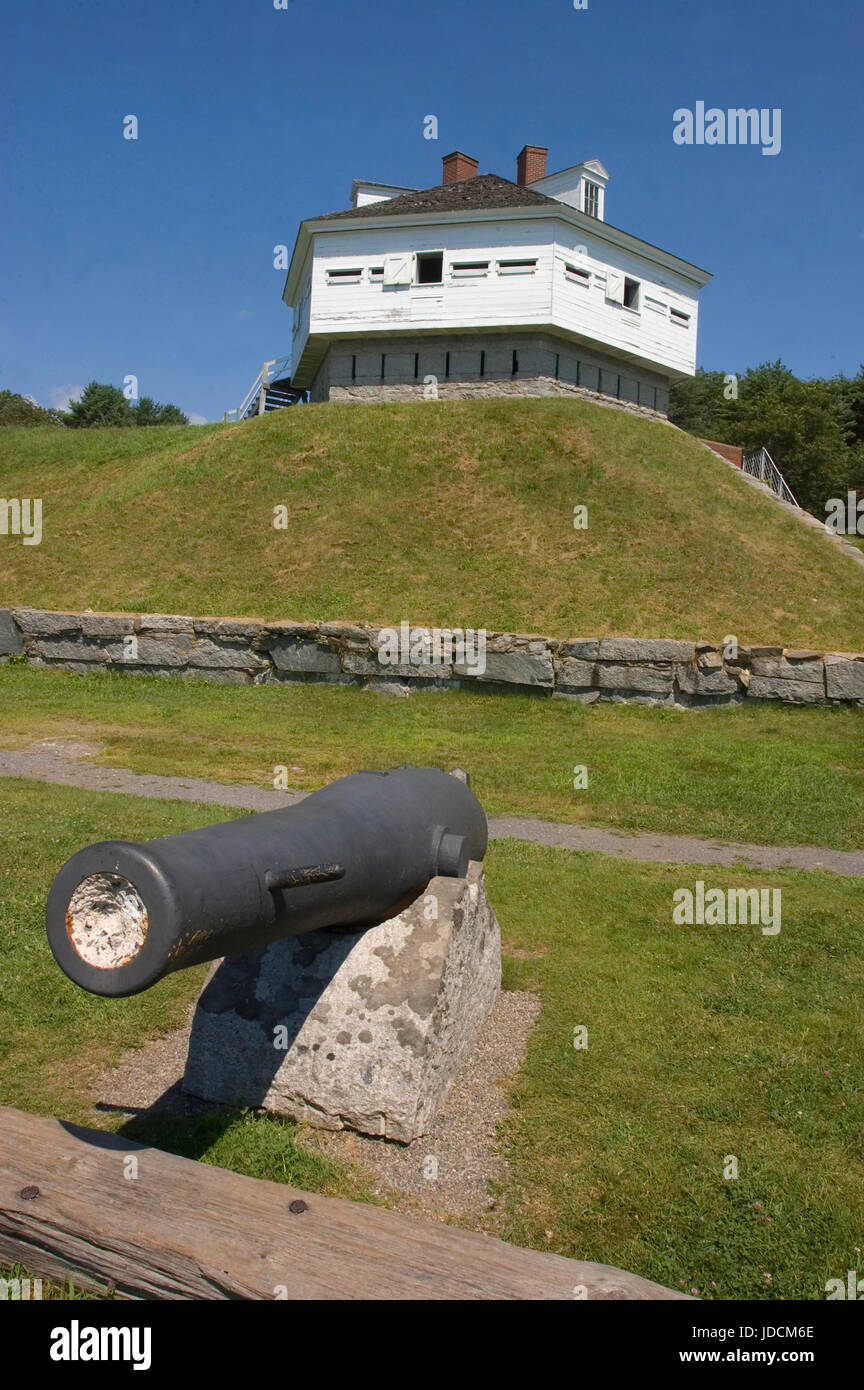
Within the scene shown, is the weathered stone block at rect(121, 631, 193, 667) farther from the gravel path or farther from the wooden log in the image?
the wooden log

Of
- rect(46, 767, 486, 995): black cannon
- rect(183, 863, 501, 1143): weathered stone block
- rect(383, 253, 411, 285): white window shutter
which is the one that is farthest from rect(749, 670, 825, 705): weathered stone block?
rect(383, 253, 411, 285): white window shutter

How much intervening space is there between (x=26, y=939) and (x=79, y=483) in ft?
76.3

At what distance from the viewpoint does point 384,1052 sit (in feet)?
15.2

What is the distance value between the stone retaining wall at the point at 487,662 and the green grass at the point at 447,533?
4.33ft

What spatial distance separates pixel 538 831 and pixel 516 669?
6337 mm

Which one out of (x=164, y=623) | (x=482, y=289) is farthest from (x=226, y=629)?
(x=482, y=289)

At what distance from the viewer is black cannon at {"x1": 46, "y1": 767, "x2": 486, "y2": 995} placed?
2.74 m

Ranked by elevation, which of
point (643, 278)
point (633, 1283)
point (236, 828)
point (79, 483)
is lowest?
point (633, 1283)

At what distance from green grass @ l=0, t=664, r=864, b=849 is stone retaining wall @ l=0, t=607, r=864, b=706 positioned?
0.34 m

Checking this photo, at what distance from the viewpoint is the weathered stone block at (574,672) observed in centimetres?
1669

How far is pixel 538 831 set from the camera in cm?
1078

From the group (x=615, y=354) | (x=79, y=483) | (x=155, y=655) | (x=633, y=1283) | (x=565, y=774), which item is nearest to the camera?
(x=633, y=1283)
